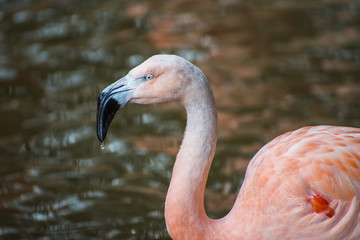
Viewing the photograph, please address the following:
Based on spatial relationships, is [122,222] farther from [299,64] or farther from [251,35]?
[251,35]

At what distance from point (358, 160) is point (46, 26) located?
6791 mm

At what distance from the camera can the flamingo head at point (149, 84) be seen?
11.6 ft

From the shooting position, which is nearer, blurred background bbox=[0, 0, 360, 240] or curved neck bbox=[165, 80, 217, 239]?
curved neck bbox=[165, 80, 217, 239]

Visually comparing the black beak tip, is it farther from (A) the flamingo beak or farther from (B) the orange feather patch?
(B) the orange feather patch

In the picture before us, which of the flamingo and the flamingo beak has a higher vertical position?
the flamingo beak

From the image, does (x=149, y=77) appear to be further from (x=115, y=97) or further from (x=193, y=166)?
(x=193, y=166)

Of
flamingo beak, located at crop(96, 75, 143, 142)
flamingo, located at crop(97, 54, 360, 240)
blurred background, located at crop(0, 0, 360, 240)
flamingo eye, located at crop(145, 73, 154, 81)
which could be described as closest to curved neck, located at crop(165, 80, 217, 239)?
flamingo, located at crop(97, 54, 360, 240)

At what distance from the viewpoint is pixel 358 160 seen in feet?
12.3

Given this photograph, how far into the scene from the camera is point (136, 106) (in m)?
7.04

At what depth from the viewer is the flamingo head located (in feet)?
11.6

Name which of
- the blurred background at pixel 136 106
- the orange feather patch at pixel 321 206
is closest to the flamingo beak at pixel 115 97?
the orange feather patch at pixel 321 206

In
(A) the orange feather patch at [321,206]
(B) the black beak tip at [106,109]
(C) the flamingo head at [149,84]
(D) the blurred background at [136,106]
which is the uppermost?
(C) the flamingo head at [149,84]

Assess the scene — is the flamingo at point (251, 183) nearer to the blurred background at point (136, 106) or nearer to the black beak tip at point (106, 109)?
the black beak tip at point (106, 109)

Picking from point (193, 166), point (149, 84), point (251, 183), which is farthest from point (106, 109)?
A: point (251, 183)
